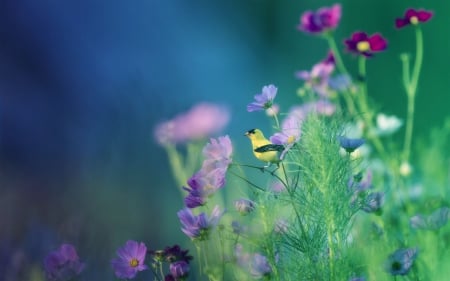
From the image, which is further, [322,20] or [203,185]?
[322,20]

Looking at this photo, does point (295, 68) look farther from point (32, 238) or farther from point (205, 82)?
point (32, 238)

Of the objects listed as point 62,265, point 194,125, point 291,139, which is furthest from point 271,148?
point 194,125

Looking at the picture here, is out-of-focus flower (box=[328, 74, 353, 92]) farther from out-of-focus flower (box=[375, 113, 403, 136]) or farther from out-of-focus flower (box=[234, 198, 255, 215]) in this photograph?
out-of-focus flower (box=[234, 198, 255, 215])

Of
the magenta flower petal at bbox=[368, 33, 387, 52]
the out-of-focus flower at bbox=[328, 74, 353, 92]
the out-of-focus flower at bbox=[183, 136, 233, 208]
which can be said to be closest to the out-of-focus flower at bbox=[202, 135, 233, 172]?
the out-of-focus flower at bbox=[183, 136, 233, 208]

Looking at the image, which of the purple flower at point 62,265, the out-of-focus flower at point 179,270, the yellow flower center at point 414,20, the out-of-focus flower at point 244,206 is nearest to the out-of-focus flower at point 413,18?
the yellow flower center at point 414,20

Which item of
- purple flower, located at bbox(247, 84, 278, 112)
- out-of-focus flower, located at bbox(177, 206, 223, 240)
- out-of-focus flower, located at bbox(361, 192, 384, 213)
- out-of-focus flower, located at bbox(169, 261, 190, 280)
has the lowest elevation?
out-of-focus flower, located at bbox(169, 261, 190, 280)

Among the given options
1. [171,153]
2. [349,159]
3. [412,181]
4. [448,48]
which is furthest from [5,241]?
[448,48]

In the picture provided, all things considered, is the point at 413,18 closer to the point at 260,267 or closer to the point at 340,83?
the point at 340,83
